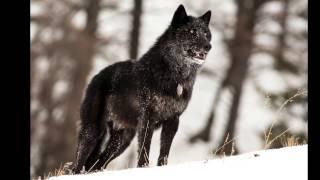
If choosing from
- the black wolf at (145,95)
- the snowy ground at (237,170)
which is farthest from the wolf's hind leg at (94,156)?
the snowy ground at (237,170)

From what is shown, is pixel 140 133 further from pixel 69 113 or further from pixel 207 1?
pixel 69 113

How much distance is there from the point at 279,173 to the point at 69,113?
68.4 feet

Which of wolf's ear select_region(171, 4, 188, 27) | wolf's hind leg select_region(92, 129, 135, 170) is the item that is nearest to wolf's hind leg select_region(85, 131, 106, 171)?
wolf's hind leg select_region(92, 129, 135, 170)

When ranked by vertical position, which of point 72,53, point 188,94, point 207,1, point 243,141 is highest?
point 207,1

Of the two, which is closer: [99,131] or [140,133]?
[140,133]

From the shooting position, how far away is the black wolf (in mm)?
8023

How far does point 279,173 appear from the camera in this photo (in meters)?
5.54

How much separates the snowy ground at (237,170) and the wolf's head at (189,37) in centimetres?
177

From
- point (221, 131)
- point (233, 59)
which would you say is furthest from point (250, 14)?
point (221, 131)

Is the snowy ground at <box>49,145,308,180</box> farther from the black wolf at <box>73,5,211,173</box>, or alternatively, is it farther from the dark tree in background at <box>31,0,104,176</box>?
the dark tree in background at <box>31,0,104,176</box>

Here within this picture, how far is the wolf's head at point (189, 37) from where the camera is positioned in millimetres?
7922

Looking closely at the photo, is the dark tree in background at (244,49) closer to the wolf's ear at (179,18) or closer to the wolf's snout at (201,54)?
the wolf's ear at (179,18)

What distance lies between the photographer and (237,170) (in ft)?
18.8

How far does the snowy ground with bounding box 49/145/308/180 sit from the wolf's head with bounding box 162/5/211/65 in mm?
1770
